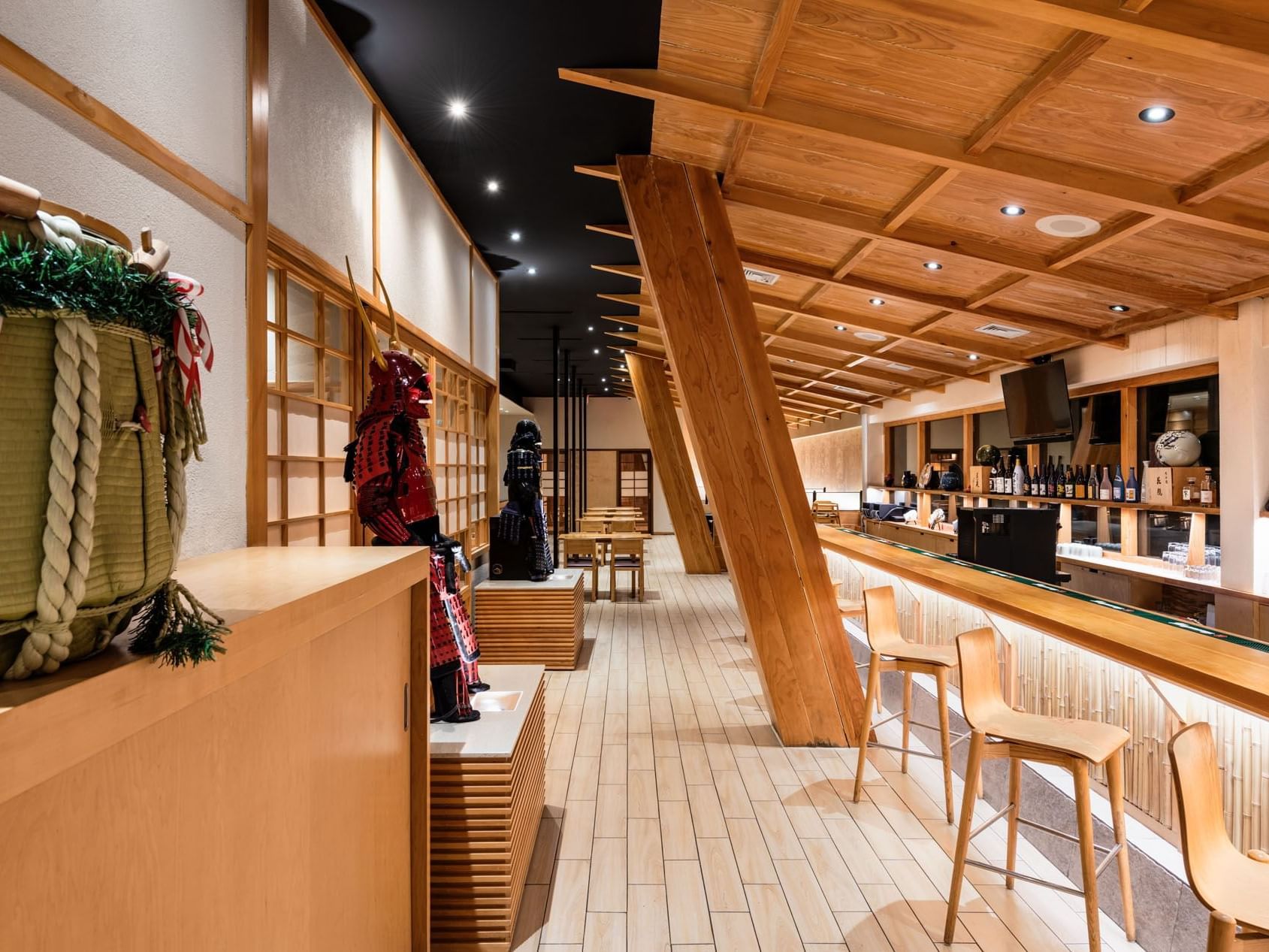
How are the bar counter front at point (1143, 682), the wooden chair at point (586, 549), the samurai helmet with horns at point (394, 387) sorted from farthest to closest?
the wooden chair at point (586, 549) < the samurai helmet with horns at point (394, 387) < the bar counter front at point (1143, 682)

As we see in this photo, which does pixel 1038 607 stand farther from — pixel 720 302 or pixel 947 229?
pixel 947 229

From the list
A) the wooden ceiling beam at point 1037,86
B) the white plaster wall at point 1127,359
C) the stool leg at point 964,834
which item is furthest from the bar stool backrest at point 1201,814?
the white plaster wall at point 1127,359

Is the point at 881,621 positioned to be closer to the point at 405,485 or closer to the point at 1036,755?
the point at 1036,755

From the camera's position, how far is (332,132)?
3104 mm

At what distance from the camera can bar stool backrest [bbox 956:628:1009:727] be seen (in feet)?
8.11

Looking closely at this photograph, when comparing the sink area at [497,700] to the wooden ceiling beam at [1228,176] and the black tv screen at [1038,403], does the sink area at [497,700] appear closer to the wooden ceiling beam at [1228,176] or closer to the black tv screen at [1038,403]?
the wooden ceiling beam at [1228,176]

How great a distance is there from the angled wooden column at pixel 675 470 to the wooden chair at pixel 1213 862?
9.79 metres

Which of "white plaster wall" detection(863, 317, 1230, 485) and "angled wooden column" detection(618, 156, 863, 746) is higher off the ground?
"white plaster wall" detection(863, 317, 1230, 485)

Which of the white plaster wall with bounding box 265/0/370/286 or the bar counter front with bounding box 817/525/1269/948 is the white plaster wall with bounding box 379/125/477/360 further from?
the bar counter front with bounding box 817/525/1269/948

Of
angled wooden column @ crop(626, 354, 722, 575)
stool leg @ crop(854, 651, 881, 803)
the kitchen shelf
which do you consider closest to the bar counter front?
stool leg @ crop(854, 651, 881, 803)

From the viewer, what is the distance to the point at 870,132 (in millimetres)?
3463

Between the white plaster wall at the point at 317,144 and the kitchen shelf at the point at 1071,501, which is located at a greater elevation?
the white plaster wall at the point at 317,144

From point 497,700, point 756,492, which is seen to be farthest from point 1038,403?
point 497,700

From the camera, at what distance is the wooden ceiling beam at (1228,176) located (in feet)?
10.5
